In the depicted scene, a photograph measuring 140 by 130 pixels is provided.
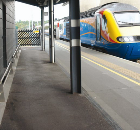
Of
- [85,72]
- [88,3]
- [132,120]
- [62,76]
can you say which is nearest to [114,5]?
[85,72]

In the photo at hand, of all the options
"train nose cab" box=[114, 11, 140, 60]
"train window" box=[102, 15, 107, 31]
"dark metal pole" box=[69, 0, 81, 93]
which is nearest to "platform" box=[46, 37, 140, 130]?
"dark metal pole" box=[69, 0, 81, 93]

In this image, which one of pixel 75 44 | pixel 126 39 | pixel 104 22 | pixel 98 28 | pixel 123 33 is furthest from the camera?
pixel 98 28

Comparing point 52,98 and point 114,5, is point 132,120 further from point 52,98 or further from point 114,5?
point 114,5

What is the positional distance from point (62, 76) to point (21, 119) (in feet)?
12.4

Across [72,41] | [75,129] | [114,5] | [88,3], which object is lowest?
[75,129]

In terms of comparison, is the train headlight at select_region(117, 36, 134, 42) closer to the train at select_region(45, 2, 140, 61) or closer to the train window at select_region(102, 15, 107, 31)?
the train at select_region(45, 2, 140, 61)

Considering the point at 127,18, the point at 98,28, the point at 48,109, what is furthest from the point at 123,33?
the point at 48,109

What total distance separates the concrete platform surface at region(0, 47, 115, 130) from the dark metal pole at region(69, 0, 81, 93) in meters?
0.32

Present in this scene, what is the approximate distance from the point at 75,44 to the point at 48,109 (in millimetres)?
1720

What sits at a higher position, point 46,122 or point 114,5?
point 114,5

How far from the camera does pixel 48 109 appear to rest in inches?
189

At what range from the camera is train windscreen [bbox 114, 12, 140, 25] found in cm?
1334

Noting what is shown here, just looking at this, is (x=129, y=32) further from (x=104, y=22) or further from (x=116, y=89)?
(x=116, y=89)

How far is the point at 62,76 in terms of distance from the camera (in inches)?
314
